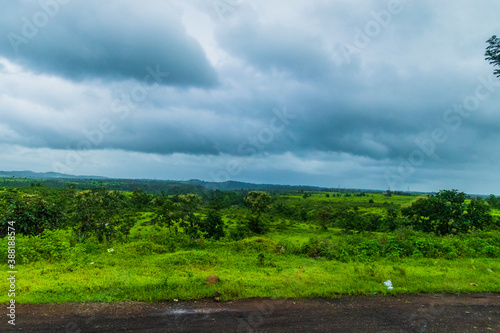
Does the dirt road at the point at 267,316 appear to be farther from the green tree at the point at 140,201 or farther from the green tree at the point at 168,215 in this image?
the green tree at the point at 140,201

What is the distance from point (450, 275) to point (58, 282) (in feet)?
39.3

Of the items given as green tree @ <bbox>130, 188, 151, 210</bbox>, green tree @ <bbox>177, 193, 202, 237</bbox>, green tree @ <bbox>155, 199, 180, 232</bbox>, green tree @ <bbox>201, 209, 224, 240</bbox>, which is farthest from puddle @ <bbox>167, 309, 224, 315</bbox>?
green tree @ <bbox>130, 188, 151, 210</bbox>

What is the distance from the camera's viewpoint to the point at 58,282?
7.68 metres

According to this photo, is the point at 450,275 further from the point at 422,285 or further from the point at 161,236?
the point at 161,236

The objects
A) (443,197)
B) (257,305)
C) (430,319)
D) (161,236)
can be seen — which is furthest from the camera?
(443,197)

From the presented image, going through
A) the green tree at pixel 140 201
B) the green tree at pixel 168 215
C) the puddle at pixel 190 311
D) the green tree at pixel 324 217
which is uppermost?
the puddle at pixel 190 311

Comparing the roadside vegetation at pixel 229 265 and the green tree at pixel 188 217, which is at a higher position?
the roadside vegetation at pixel 229 265

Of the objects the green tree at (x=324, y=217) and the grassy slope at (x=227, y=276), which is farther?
the green tree at (x=324, y=217)

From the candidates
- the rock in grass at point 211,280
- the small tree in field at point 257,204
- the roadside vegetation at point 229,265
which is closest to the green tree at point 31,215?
the roadside vegetation at point 229,265

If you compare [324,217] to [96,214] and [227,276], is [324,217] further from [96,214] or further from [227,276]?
[227,276]

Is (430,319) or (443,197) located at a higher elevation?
(443,197)

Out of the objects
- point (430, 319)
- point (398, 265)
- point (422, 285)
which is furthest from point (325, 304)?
point (398, 265)

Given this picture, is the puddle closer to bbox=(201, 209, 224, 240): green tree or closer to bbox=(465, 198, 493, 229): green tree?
bbox=(465, 198, 493, 229): green tree

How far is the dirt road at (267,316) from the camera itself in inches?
223
